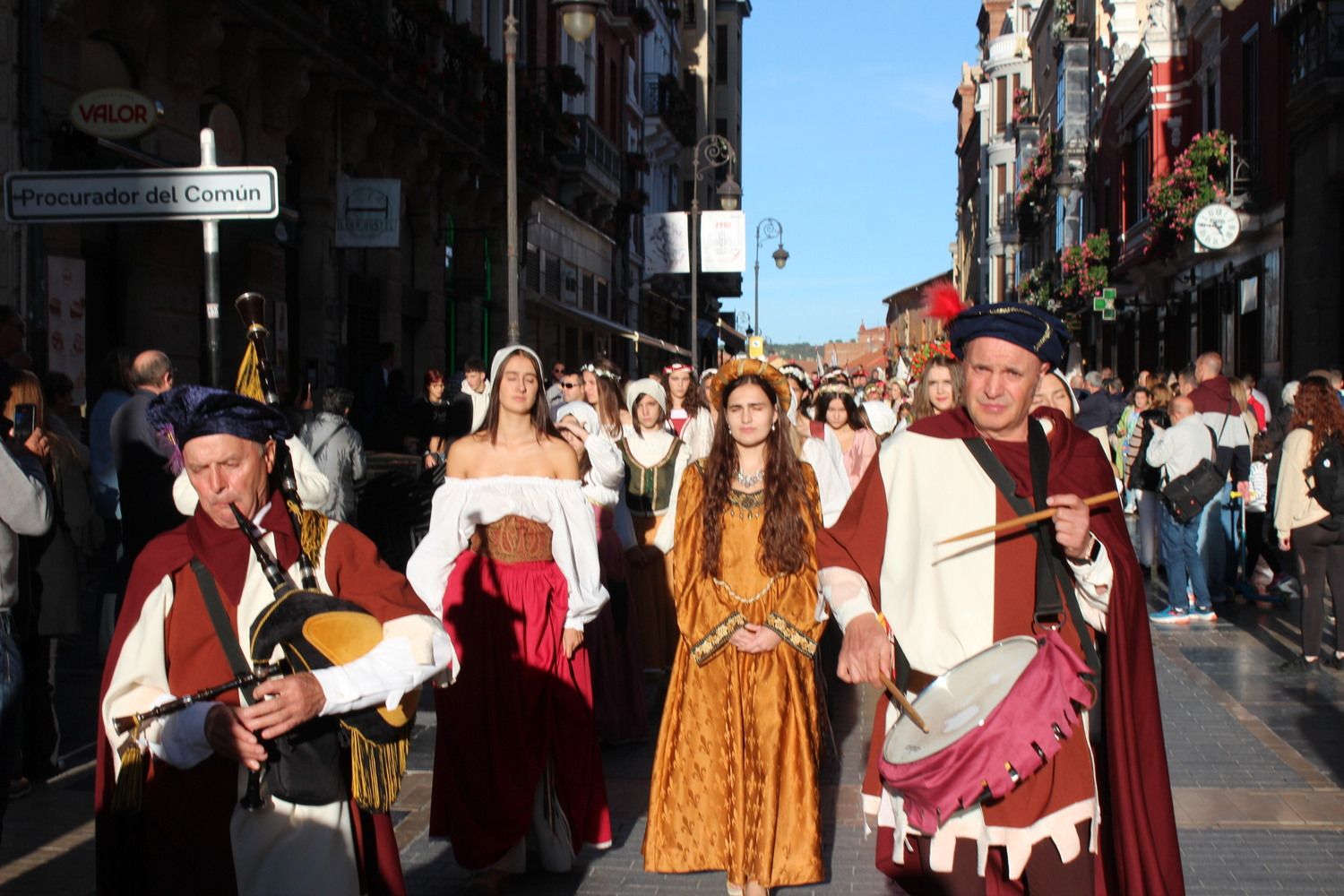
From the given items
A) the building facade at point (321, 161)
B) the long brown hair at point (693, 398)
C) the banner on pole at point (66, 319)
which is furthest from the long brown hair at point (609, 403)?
the banner on pole at point (66, 319)

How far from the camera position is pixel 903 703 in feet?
12.0

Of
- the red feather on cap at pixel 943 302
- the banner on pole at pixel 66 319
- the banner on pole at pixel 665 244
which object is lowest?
the red feather on cap at pixel 943 302

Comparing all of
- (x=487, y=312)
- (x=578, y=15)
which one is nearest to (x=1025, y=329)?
(x=578, y=15)

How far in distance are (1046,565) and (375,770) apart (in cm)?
169

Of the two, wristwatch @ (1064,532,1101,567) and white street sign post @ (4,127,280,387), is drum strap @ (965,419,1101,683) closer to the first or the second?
wristwatch @ (1064,532,1101,567)

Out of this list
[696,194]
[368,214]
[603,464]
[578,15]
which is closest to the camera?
[603,464]

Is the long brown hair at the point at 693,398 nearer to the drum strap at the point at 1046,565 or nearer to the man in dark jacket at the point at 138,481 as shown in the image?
the man in dark jacket at the point at 138,481

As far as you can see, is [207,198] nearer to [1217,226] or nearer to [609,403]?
[609,403]

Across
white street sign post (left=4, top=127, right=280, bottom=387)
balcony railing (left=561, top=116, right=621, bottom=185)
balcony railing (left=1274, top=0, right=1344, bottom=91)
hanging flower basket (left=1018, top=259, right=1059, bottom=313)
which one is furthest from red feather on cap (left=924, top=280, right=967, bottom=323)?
hanging flower basket (left=1018, top=259, right=1059, bottom=313)

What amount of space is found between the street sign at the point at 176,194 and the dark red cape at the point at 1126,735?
448 cm

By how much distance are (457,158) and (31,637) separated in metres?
18.3

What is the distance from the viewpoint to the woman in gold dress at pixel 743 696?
18.2 ft

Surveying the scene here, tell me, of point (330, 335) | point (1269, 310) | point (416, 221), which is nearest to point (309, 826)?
point (330, 335)

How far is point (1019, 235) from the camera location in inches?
2442
